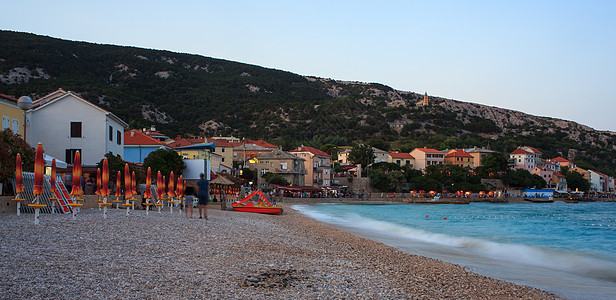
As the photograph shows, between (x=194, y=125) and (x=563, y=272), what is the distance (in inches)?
4458

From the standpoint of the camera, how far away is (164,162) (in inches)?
1406

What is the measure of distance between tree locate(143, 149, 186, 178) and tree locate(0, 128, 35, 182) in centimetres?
1559

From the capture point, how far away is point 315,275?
9.43m

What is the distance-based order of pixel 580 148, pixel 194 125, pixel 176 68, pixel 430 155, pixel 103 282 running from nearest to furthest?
1. pixel 103 282
2. pixel 430 155
3. pixel 194 125
4. pixel 176 68
5. pixel 580 148

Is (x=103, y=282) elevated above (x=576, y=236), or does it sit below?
above

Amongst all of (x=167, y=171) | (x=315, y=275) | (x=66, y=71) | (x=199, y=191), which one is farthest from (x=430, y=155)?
(x=315, y=275)

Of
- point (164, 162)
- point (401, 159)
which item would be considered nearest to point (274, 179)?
point (164, 162)

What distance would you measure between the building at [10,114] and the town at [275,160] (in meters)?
0.05

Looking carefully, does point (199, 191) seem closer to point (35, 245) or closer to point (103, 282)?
point (35, 245)

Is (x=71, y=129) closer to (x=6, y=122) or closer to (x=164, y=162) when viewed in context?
(x=164, y=162)

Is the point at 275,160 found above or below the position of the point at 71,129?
below

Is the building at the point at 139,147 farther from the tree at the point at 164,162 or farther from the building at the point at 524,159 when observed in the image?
the building at the point at 524,159

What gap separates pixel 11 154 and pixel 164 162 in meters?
18.7

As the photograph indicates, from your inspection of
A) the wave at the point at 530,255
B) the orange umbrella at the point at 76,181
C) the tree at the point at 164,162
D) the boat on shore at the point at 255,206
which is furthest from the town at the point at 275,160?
the wave at the point at 530,255
